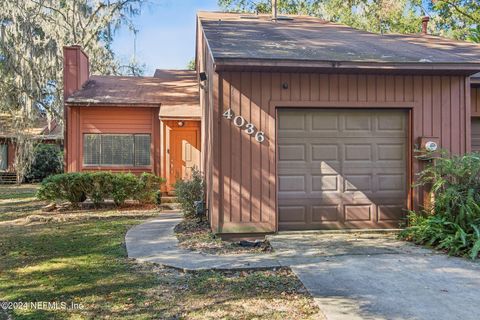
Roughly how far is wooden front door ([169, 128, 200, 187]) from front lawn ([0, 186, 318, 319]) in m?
5.64

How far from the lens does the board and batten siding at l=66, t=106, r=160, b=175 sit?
41.9 ft

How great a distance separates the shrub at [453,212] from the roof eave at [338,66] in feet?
4.61

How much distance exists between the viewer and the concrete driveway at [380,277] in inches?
141

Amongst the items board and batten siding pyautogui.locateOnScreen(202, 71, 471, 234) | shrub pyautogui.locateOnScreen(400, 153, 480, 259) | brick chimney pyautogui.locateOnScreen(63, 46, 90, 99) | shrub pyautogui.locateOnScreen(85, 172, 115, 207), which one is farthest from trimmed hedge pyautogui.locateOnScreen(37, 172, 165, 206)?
shrub pyautogui.locateOnScreen(400, 153, 480, 259)

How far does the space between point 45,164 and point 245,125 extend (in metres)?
17.4

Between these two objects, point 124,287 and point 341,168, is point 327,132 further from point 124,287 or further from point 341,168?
point 124,287

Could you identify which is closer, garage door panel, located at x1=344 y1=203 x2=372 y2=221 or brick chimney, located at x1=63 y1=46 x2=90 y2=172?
garage door panel, located at x1=344 y1=203 x2=372 y2=221

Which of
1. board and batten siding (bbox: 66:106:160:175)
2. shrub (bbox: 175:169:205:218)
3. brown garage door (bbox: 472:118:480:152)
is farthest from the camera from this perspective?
board and batten siding (bbox: 66:106:160:175)

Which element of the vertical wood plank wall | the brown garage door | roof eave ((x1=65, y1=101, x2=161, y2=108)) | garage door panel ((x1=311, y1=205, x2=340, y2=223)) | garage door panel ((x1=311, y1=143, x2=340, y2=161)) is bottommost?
garage door panel ((x1=311, y1=205, x2=340, y2=223))

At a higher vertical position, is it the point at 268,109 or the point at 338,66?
the point at 338,66

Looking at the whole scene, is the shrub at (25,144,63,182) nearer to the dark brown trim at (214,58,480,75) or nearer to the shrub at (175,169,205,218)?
the shrub at (175,169,205,218)

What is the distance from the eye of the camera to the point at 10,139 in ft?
69.1

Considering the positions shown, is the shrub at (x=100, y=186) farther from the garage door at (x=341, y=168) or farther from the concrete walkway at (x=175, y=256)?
the garage door at (x=341, y=168)

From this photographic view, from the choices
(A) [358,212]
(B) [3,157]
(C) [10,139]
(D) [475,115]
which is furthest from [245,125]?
(B) [3,157]
